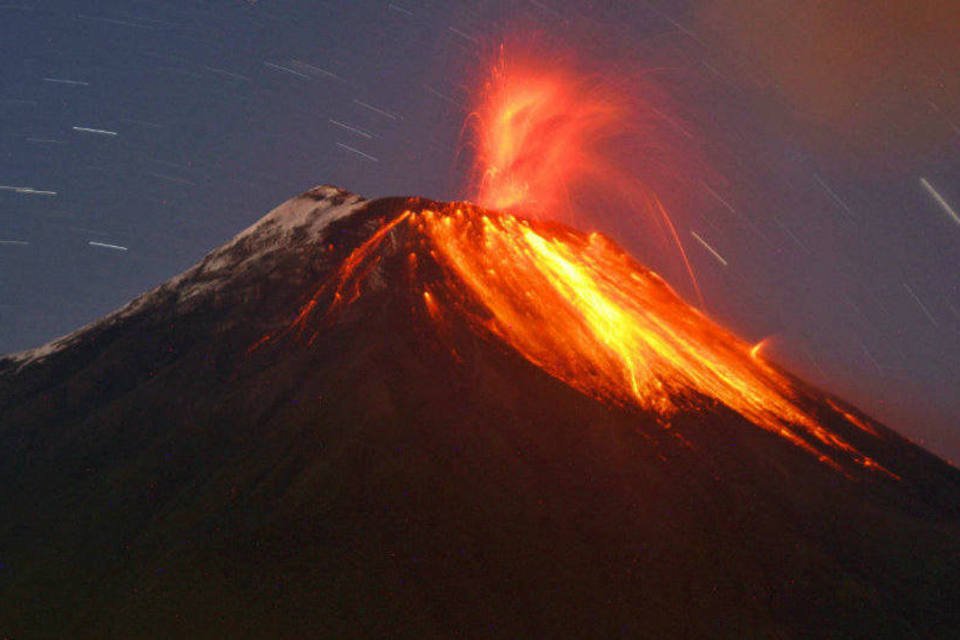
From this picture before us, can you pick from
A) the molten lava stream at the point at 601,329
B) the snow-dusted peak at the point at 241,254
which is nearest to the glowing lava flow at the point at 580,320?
the molten lava stream at the point at 601,329

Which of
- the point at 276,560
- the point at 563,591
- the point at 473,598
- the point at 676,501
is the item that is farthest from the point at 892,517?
the point at 276,560

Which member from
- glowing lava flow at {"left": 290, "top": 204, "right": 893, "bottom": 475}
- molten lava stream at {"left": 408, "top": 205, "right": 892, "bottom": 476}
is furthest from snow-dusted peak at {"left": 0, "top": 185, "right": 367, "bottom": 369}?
molten lava stream at {"left": 408, "top": 205, "right": 892, "bottom": 476}

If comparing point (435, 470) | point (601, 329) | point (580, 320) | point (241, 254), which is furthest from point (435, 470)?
point (241, 254)

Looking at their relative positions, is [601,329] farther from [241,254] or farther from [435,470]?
[241,254]

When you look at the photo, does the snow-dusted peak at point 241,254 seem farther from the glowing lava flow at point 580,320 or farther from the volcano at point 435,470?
the glowing lava flow at point 580,320

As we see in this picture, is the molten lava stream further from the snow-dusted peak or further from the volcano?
the snow-dusted peak
